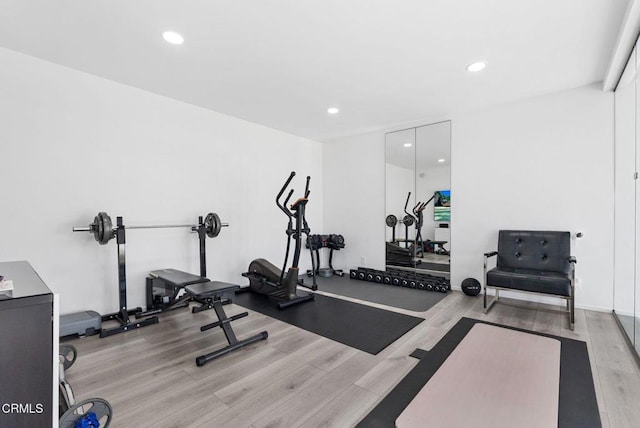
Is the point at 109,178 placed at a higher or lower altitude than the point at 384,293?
higher

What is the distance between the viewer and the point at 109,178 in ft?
10.5

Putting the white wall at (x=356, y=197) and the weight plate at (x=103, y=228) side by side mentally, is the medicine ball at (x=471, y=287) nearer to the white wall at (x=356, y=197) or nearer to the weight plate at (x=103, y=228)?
the white wall at (x=356, y=197)

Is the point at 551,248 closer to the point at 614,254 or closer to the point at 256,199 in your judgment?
the point at 614,254

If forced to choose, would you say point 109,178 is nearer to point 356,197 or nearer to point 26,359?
point 26,359

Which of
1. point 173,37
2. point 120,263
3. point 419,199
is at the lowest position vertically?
point 120,263

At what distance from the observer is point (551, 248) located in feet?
11.2

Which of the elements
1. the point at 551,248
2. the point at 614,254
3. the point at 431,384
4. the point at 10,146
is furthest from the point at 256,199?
the point at 614,254

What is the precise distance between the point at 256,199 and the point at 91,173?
2.15 m

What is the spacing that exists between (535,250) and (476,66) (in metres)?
2.25

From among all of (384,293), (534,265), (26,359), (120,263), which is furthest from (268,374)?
(534,265)

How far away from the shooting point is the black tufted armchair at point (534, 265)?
116 inches

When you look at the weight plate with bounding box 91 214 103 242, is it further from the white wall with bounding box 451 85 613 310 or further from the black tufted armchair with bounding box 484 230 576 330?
the white wall with bounding box 451 85 613 310

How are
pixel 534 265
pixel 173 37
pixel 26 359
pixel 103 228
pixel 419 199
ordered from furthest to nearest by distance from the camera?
pixel 419 199 < pixel 534 265 < pixel 103 228 < pixel 173 37 < pixel 26 359

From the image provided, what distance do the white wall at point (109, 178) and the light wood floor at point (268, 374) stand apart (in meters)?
0.85
